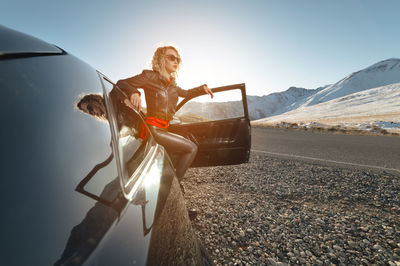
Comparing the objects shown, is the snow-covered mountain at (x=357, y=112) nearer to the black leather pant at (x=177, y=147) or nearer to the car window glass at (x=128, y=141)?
the black leather pant at (x=177, y=147)

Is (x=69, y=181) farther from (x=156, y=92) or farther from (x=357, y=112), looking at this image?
(x=357, y=112)


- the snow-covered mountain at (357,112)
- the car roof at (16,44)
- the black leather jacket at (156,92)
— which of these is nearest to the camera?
the car roof at (16,44)

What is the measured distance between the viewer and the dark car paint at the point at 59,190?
43 cm

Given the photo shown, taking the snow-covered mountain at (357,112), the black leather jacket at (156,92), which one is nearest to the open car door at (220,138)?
the black leather jacket at (156,92)

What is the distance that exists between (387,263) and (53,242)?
8.50ft

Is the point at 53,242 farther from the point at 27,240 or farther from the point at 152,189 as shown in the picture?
the point at 152,189

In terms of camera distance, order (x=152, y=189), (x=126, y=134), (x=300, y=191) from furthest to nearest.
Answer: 1. (x=300, y=191)
2. (x=126, y=134)
3. (x=152, y=189)

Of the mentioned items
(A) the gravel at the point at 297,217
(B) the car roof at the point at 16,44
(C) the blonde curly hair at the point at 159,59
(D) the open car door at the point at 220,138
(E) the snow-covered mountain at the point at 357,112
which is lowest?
(E) the snow-covered mountain at the point at 357,112

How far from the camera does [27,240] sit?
41 cm

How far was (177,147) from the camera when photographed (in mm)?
2311

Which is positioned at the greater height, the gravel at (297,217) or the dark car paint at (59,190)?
the dark car paint at (59,190)

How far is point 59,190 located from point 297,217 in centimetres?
276

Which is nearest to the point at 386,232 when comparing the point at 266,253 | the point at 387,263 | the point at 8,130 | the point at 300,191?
the point at 387,263

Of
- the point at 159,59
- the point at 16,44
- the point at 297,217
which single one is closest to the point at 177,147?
the point at 159,59
